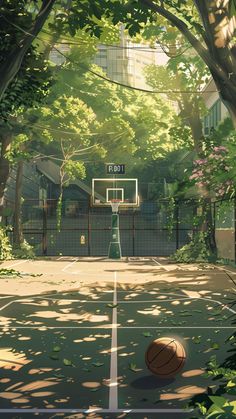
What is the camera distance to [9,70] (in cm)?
930

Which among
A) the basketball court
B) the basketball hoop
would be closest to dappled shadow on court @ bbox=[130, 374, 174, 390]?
the basketball court

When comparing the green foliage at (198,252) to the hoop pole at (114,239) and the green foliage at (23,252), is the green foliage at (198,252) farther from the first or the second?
the green foliage at (23,252)

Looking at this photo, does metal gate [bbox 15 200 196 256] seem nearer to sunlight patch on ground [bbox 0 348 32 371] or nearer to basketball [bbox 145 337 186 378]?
sunlight patch on ground [bbox 0 348 32 371]

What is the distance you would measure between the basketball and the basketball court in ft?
0.40

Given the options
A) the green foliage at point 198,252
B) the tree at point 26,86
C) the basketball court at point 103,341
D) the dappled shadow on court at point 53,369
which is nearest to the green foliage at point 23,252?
the green foliage at point 198,252

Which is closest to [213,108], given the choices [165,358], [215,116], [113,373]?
[215,116]

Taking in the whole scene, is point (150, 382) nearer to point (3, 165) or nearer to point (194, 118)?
point (194, 118)

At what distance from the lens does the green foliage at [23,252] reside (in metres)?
29.0

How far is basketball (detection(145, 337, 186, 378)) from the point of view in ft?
23.0

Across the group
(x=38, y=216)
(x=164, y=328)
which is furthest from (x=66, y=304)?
(x=38, y=216)

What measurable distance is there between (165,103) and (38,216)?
17347 mm

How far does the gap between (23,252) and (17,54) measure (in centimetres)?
2096

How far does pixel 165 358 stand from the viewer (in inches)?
280

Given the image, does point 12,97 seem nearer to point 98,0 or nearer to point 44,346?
point 98,0
